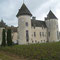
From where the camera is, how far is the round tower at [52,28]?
2404 inches

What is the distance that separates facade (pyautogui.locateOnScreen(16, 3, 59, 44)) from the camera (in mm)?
51344

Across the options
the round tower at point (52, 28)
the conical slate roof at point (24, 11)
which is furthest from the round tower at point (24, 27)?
the round tower at point (52, 28)

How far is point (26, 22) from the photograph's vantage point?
5159 cm

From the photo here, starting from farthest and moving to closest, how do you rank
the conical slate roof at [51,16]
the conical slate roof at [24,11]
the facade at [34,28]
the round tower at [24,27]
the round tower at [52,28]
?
the conical slate roof at [51,16]
the round tower at [52,28]
the conical slate roof at [24,11]
the facade at [34,28]
the round tower at [24,27]

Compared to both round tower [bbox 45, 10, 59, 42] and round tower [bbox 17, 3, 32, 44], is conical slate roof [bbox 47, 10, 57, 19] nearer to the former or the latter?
round tower [bbox 45, 10, 59, 42]

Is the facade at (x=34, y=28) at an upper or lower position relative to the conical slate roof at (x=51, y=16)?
lower

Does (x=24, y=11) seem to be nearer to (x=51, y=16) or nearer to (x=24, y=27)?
(x=24, y=27)

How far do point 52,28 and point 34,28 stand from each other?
744cm

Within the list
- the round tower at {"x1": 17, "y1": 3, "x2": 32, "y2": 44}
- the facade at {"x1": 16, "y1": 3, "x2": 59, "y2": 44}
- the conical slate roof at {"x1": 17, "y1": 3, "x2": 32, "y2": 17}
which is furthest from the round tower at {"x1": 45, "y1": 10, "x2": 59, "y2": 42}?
the round tower at {"x1": 17, "y1": 3, "x2": 32, "y2": 44}

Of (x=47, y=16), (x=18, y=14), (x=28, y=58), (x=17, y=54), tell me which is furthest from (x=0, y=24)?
(x=28, y=58)

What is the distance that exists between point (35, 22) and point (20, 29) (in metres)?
10.5

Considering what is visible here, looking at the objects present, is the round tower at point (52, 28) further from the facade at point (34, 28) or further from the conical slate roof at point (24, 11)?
the conical slate roof at point (24, 11)

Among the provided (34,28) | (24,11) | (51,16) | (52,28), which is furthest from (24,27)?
(51,16)

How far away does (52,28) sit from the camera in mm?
61469
